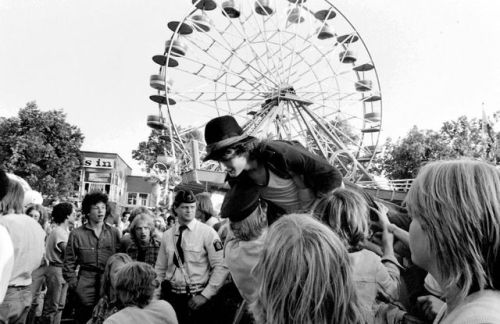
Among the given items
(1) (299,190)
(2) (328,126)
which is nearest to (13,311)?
(1) (299,190)

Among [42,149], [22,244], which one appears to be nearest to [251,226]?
[22,244]

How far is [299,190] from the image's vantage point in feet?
8.17

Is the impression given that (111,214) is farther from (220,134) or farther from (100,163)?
(100,163)

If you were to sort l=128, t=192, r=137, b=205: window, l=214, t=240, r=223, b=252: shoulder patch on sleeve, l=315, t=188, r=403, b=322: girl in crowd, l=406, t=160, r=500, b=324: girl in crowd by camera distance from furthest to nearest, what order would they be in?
l=128, t=192, r=137, b=205: window → l=214, t=240, r=223, b=252: shoulder patch on sleeve → l=315, t=188, r=403, b=322: girl in crowd → l=406, t=160, r=500, b=324: girl in crowd

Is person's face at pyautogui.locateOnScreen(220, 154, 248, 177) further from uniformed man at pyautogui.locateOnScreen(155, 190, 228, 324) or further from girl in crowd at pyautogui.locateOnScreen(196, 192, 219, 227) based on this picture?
girl in crowd at pyautogui.locateOnScreen(196, 192, 219, 227)

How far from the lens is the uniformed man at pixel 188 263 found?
3.73m

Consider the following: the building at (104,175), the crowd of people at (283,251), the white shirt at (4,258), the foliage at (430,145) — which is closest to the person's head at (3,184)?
the crowd of people at (283,251)

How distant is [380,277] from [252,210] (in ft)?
2.58

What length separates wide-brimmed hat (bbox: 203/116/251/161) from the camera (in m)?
2.56

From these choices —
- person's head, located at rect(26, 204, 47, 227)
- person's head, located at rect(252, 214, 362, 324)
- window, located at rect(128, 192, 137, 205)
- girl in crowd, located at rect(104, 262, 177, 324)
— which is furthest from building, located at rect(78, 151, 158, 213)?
person's head, located at rect(252, 214, 362, 324)

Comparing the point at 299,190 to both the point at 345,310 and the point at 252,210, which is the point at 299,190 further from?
the point at 345,310

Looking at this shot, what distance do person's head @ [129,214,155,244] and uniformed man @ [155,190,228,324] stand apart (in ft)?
2.90

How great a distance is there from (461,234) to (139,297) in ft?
6.88

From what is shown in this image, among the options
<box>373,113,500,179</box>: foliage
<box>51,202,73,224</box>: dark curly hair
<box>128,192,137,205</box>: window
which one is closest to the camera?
<box>51,202,73,224</box>: dark curly hair
